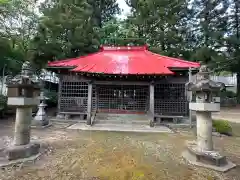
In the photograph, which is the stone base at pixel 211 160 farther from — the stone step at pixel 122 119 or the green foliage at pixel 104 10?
the green foliage at pixel 104 10

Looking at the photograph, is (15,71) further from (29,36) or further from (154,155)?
(154,155)

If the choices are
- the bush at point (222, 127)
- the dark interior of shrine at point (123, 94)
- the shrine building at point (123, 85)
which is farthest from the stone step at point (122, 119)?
the bush at point (222, 127)

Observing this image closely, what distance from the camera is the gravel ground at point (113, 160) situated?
482cm

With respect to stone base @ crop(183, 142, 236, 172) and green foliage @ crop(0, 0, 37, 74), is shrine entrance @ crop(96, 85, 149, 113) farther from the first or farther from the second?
stone base @ crop(183, 142, 236, 172)

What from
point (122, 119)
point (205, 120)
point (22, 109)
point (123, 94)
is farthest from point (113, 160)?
point (123, 94)

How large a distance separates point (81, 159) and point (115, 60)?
942 centimetres

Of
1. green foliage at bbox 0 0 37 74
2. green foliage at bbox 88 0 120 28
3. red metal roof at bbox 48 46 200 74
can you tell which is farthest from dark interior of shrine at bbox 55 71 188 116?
green foliage at bbox 88 0 120 28

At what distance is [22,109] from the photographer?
20.1 feet

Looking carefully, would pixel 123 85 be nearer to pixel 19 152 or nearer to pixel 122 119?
pixel 122 119

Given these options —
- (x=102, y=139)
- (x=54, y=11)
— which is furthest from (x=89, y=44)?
(x=102, y=139)

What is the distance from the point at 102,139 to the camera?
28.2ft

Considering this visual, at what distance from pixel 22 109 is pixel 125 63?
336 inches

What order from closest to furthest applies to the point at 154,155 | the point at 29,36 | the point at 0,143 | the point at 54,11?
the point at 154,155 < the point at 0,143 < the point at 54,11 < the point at 29,36

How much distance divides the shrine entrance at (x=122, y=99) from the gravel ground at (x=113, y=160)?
5.20 m
